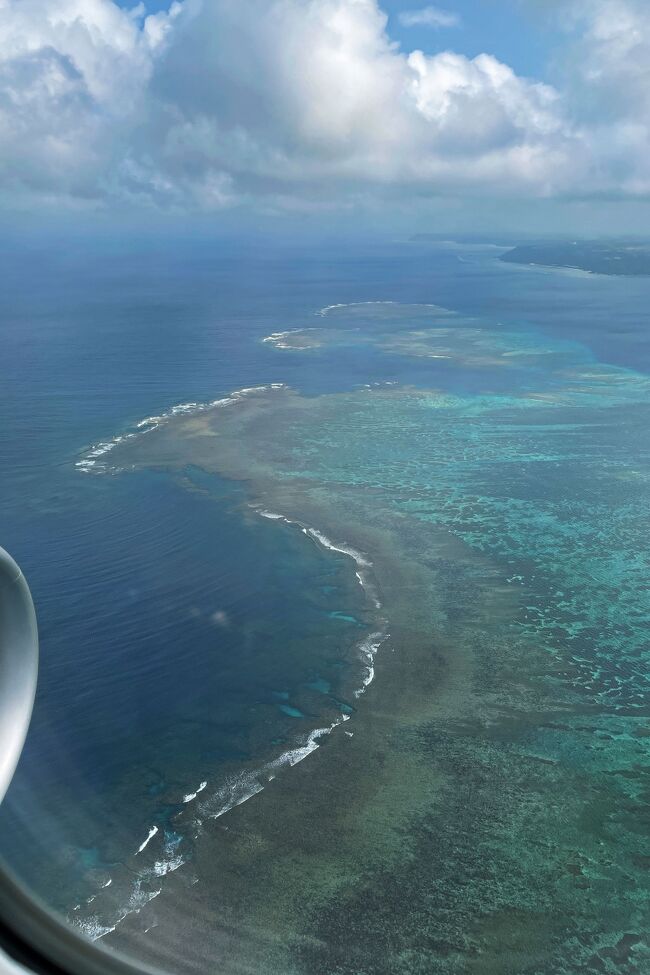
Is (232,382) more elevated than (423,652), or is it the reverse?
(232,382)

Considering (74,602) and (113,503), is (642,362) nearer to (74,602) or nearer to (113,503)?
(113,503)

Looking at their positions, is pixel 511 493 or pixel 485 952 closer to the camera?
pixel 485 952

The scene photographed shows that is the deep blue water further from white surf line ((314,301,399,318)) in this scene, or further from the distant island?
the distant island

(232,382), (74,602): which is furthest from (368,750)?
(232,382)

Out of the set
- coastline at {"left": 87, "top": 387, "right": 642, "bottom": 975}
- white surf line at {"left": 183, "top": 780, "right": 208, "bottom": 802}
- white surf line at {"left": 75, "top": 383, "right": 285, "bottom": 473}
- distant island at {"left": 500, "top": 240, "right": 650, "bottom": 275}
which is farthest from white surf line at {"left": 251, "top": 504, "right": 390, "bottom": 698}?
distant island at {"left": 500, "top": 240, "right": 650, "bottom": 275}

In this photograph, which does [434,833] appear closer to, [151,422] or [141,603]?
[141,603]

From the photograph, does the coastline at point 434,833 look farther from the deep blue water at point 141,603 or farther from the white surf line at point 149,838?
the deep blue water at point 141,603

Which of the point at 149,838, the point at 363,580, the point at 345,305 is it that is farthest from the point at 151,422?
the point at 345,305
